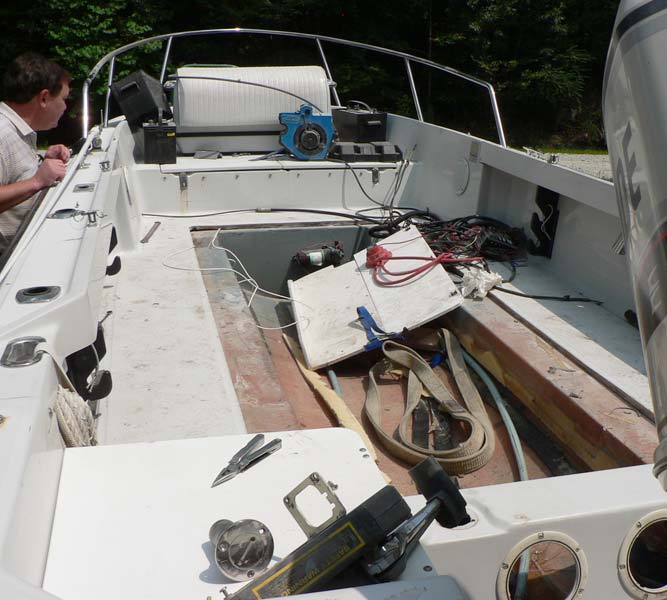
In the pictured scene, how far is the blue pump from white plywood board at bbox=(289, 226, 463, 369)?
1102 millimetres

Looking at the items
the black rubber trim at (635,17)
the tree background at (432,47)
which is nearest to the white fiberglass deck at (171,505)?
the black rubber trim at (635,17)

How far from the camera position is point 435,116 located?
13328 mm

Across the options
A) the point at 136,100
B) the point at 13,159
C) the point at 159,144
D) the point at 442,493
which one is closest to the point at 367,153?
the point at 159,144

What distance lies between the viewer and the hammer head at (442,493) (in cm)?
101

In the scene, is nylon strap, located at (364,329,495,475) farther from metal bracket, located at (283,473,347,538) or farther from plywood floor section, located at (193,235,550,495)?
metal bracket, located at (283,473,347,538)

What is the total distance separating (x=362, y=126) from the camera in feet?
15.2

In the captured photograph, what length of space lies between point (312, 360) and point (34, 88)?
1.56 metres

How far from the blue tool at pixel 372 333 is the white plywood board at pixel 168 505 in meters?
1.43

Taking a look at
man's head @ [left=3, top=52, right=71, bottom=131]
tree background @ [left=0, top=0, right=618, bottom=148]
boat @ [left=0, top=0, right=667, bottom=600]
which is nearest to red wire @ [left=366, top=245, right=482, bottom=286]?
boat @ [left=0, top=0, right=667, bottom=600]

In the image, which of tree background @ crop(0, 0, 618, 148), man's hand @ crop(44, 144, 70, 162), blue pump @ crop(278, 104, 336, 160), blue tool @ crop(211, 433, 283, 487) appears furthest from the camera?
tree background @ crop(0, 0, 618, 148)

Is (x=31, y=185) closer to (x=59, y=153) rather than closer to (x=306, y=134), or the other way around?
(x=59, y=153)

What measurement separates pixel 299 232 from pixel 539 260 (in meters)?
1.25

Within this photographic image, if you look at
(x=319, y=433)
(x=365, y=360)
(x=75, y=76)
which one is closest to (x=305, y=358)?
(x=365, y=360)

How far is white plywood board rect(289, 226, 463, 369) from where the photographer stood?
9.02 feet
